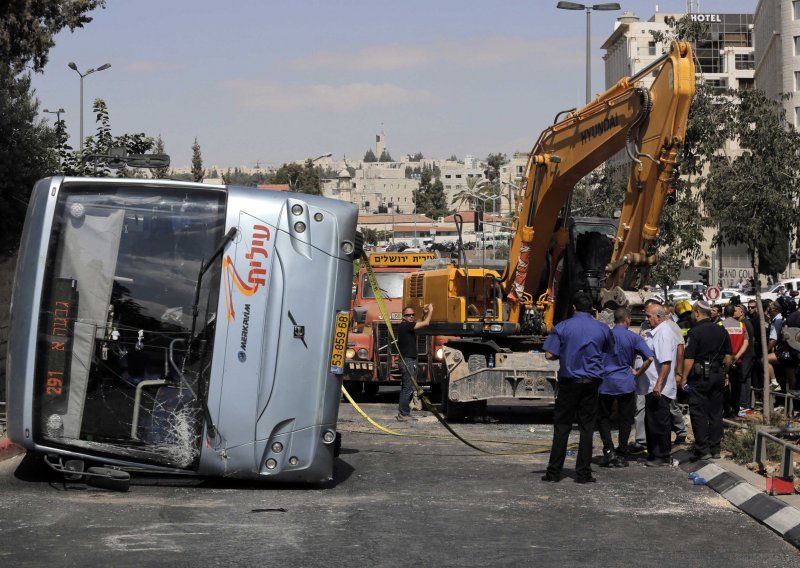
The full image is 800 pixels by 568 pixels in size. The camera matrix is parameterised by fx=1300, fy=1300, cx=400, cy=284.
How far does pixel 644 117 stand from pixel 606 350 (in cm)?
558

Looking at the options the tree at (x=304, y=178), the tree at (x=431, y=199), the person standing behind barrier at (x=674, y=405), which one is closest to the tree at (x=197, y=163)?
the tree at (x=304, y=178)

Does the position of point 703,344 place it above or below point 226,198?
below

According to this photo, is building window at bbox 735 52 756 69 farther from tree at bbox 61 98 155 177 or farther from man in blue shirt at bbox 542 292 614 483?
man in blue shirt at bbox 542 292 614 483

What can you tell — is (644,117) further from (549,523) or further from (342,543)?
(342,543)

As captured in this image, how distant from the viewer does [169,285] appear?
435 inches

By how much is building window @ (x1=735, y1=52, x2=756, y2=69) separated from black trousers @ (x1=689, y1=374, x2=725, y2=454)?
116909mm

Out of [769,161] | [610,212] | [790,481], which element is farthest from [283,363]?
[610,212]

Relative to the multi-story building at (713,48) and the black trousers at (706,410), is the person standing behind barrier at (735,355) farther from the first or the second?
the multi-story building at (713,48)

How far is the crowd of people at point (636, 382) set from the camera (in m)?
12.5

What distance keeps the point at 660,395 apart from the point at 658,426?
334 mm

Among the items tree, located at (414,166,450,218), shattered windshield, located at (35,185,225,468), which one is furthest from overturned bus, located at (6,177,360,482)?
tree, located at (414,166,450,218)

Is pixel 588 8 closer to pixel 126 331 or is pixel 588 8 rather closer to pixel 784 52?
pixel 126 331

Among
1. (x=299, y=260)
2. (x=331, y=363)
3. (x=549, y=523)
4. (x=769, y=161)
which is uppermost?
(x=769, y=161)

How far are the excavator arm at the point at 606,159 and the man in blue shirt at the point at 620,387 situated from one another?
3.62 meters
